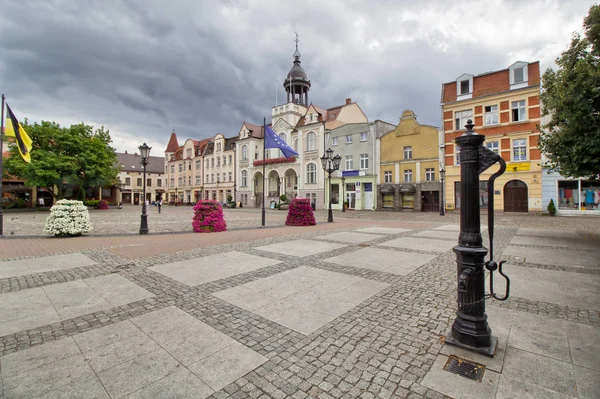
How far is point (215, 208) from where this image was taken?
43.5 feet

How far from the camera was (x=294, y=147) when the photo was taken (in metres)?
43.9

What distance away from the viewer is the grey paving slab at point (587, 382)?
2270 millimetres

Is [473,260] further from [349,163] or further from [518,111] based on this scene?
[349,163]

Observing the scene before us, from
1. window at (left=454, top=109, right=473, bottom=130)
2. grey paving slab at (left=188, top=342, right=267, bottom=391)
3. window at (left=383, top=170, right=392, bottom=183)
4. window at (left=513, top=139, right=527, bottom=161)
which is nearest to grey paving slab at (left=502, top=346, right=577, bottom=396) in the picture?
grey paving slab at (left=188, top=342, right=267, bottom=391)

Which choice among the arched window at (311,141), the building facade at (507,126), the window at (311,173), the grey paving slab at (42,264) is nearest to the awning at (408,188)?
the building facade at (507,126)

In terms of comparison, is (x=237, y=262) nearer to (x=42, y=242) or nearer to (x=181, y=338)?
(x=181, y=338)

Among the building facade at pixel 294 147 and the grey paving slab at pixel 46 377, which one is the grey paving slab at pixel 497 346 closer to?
the grey paving slab at pixel 46 377

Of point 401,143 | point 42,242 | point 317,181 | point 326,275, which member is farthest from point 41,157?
point 401,143

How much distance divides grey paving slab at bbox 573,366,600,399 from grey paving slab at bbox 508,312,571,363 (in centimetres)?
18

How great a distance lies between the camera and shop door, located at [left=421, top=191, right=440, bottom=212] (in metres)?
30.5

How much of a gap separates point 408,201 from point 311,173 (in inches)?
567

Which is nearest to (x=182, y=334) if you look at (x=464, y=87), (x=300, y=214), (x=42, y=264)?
(x=42, y=264)

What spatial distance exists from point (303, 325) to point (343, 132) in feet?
119

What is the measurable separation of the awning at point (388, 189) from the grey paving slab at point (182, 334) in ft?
104
